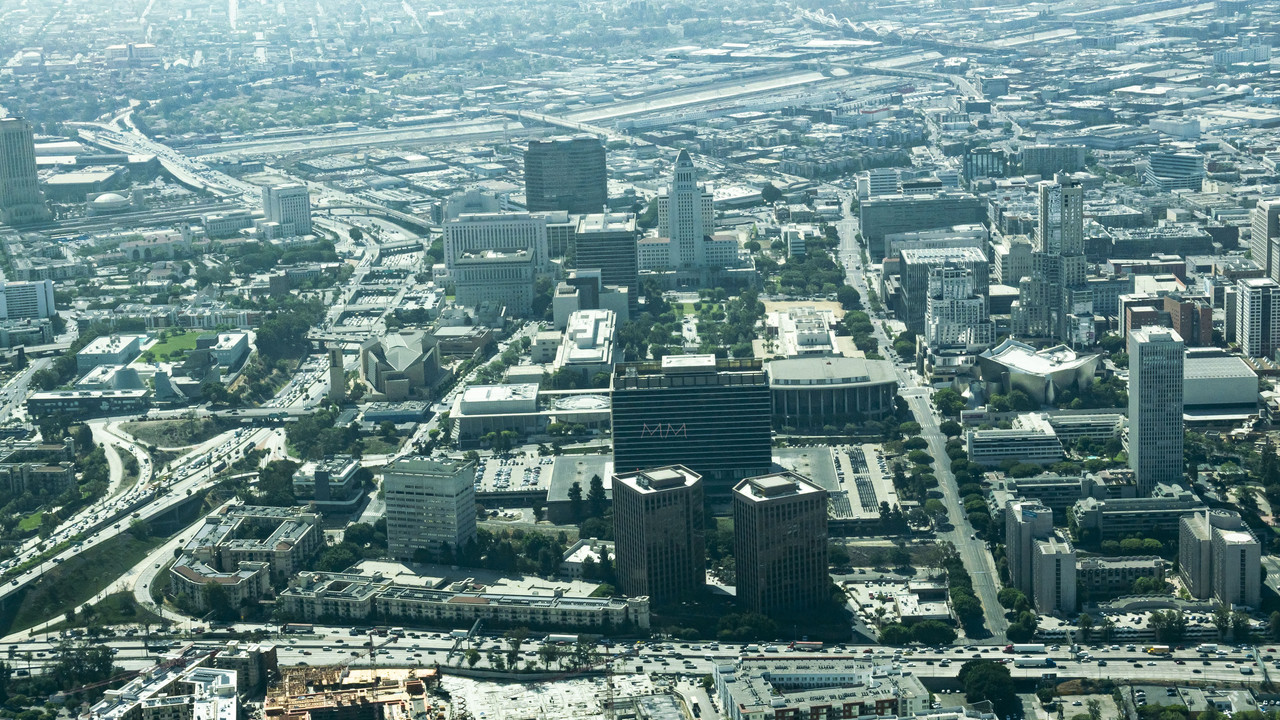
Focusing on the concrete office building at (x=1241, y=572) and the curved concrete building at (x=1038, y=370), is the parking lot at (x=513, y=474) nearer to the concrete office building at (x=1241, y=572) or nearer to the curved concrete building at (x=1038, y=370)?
the curved concrete building at (x=1038, y=370)

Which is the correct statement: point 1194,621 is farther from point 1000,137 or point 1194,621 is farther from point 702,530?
point 1000,137

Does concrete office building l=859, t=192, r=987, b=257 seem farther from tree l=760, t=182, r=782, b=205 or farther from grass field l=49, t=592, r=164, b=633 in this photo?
grass field l=49, t=592, r=164, b=633

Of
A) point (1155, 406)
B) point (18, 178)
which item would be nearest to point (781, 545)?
point (1155, 406)

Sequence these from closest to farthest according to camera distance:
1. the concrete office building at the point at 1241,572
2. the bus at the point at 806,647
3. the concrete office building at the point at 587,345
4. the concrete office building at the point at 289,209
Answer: the bus at the point at 806,647 → the concrete office building at the point at 1241,572 → the concrete office building at the point at 587,345 → the concrete office building at the point at 289,209

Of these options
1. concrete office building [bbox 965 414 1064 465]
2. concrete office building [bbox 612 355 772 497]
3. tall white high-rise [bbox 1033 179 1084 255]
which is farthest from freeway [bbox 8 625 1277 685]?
tall white high-rise [bbox 1033 179 1084 255]

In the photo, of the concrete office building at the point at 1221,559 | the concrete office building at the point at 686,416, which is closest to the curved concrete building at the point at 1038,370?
the concrete office building at the point at 686,416
